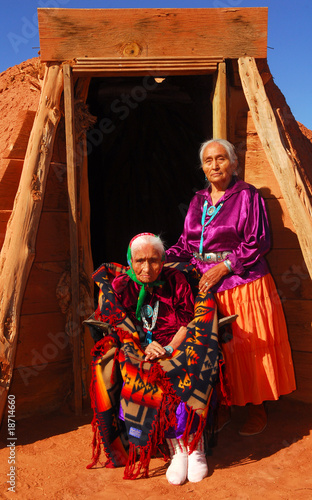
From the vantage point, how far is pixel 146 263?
108 inches

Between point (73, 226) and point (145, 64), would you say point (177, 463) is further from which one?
point (145, 64)

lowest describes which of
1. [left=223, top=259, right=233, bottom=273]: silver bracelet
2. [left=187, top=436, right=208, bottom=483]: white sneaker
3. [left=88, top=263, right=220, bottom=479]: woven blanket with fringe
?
[left=187, top=436, right=208, bottom=483]: white sneaker

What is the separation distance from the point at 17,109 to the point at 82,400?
564cm

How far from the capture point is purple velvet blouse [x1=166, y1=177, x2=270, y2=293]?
2932 millimetres

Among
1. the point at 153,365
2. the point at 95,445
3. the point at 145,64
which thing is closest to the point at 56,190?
the point at 145,64

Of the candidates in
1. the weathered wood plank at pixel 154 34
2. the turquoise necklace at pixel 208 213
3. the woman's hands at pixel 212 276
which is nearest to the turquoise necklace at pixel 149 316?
the woman's hands at pixel 212 276

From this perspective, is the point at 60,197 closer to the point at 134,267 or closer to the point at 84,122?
the point at 84,122

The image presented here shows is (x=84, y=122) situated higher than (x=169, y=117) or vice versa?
(x=169, y=117)

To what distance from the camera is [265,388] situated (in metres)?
2.97

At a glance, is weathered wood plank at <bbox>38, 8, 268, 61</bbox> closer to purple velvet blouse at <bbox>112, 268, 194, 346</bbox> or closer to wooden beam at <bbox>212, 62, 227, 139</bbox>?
wooden beam at <bbox>212, 62, 227, 139</bbox>

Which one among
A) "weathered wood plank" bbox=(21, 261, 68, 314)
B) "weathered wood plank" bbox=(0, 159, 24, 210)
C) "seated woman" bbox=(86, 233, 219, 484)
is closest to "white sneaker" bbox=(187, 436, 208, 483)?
"seated woman" bbox=(86, 233, 219, 484)

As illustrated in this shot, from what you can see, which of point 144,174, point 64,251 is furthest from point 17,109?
point 64,251

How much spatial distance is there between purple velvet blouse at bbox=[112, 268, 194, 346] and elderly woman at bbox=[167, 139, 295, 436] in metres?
0.16

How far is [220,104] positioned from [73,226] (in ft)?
5.04
